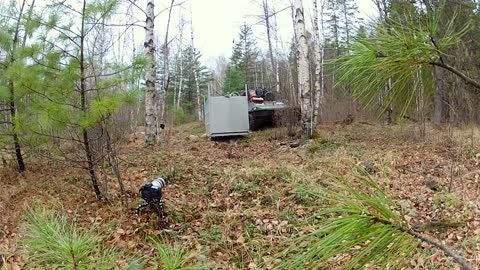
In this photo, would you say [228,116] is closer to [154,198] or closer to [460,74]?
[154,198]

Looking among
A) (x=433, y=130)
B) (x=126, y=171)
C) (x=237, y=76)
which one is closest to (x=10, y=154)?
(x=126, y=171)

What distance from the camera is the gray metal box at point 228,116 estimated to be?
37.6 feet

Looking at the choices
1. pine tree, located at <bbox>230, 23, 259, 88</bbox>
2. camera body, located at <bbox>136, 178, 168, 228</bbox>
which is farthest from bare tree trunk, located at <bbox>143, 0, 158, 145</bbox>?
pine tree, located at <bbox>230, 23, 259, 88</bbox>

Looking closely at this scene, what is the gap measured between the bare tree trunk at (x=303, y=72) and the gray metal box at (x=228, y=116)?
8.31 ft

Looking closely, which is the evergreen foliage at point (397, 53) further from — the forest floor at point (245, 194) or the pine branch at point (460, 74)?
the forest floor at point (245, 194)

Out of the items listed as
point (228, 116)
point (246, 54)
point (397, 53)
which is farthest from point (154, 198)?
point (246, 54)

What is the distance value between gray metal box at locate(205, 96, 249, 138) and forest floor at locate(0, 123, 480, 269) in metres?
2.81

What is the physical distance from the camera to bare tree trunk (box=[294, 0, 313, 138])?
9.36 m

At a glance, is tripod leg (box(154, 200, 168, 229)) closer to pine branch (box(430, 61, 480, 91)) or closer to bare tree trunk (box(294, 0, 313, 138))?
pine branch (box(430, 61, 480, 91))

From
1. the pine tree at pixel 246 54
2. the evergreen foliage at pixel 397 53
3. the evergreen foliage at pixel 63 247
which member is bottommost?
the evergreen foliage at pixel 63 247

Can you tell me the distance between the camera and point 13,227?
418 cm

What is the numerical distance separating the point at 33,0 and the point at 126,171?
3801mm

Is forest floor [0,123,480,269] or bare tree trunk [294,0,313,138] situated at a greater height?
bare tree trunk [294,0,313,138]

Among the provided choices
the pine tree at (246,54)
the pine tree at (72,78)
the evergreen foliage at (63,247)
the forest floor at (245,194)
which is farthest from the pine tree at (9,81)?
the pine tree at (246,54)
